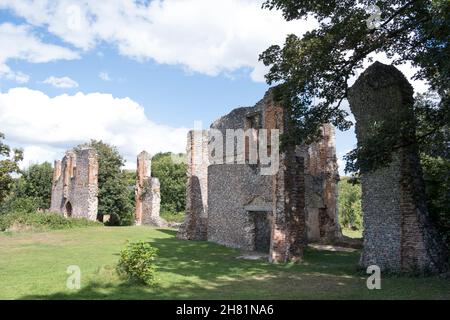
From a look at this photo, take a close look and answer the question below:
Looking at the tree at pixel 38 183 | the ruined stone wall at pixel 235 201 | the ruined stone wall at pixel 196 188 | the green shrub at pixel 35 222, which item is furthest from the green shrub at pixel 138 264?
the tree at pixel 38 183

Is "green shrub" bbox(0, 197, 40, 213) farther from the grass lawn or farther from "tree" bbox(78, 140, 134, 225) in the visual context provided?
the grass lawn

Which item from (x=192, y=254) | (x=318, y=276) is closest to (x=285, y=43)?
(x=318, y=276)

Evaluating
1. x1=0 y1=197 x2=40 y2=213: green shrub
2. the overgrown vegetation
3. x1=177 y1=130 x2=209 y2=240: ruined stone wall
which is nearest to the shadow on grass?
x1=177 y1=130 x2=209 y2=240: ruined stone wall

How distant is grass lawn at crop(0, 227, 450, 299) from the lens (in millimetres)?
9203

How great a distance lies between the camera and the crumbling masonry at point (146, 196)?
3356cm

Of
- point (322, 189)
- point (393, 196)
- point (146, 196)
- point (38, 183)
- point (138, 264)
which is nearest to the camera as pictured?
point (138, 264)

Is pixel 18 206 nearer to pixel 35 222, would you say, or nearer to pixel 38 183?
pixel 38 183

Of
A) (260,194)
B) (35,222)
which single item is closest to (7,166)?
(35,222)

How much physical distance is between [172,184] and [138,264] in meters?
37.5

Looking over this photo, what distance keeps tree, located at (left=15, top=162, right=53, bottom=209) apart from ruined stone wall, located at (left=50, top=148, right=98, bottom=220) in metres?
4.41

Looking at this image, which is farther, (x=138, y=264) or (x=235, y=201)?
(x=235, y=201)

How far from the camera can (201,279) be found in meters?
11.4

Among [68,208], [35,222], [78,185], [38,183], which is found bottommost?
[35,222]

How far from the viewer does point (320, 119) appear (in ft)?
42.1
